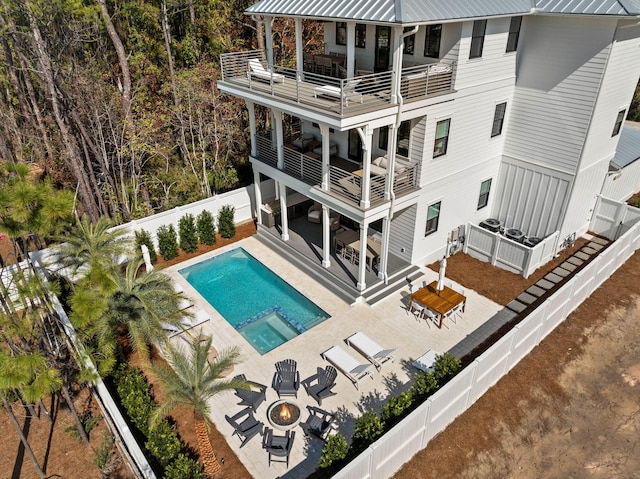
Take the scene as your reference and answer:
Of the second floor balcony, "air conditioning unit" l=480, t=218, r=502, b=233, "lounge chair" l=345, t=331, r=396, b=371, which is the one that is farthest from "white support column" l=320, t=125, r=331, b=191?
"air conditioning unit" l=480, t=218, r=502, b=233

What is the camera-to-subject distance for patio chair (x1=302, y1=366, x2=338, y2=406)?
12656mm

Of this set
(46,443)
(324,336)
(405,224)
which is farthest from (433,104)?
(46,443)

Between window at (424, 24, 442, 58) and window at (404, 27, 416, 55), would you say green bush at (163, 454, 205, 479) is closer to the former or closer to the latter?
window at (424, 24, 442, 58)

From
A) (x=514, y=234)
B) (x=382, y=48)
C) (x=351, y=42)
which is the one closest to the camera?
(x=351, y=42)

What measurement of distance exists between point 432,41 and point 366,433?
1292 cm

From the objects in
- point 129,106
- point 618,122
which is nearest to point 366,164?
point 618,122

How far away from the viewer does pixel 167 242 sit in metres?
19.3

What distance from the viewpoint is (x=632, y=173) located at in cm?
2206

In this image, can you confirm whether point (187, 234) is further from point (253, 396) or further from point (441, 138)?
point (441, 138)

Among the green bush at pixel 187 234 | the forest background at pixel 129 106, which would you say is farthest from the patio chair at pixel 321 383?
the forest background at pixel 129 106

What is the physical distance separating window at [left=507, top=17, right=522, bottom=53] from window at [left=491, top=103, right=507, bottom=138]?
2128 millimetres

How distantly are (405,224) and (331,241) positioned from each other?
3.55 m

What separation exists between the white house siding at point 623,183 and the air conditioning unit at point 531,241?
472 cm

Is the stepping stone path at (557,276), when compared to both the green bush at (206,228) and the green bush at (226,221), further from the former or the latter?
the green bush at (206,228)
